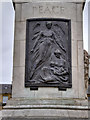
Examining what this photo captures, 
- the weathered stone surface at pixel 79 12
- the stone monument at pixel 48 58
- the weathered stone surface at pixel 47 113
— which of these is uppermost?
the weathered stone surface at pixel 79 12

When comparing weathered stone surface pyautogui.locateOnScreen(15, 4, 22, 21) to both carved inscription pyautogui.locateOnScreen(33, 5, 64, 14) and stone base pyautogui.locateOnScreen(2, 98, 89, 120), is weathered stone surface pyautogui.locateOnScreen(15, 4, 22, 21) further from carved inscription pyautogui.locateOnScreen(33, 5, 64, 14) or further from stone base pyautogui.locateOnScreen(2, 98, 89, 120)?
stone base pyautogui.locateOnScreen(2, 98, 89, 120)

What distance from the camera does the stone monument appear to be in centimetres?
694

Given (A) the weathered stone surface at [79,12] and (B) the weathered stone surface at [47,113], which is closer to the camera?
(B) the weathered stone surface at [47,113]

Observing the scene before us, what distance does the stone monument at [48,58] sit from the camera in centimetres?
694

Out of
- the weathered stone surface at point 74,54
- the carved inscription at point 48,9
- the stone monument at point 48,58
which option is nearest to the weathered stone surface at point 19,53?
the stone monument at point 48,58

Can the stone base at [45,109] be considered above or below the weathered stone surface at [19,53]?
below

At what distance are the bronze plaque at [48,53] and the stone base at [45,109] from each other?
0.63 metres

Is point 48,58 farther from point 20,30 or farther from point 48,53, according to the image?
point 20,30

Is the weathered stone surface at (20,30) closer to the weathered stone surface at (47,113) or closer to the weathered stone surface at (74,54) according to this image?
the weathered stone surface at (74,54)

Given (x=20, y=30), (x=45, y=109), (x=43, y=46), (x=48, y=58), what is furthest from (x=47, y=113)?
(x=20, y=30)

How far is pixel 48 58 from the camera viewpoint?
7383mm

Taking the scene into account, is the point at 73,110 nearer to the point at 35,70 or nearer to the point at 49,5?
the point at 35,70

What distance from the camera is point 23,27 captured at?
25.4ft

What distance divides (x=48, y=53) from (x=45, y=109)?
6.37ft
